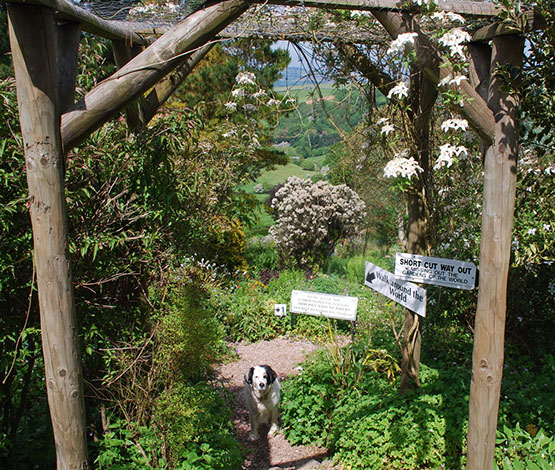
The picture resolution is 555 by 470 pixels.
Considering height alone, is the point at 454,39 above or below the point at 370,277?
above

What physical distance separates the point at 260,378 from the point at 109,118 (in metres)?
2.84

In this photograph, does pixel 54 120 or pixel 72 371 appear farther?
pixel 72 371

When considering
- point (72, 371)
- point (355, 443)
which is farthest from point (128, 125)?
point (355, 443)

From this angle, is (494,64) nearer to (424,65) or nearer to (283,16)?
(424,65)

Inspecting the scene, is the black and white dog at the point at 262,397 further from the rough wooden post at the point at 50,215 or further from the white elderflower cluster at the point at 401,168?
the white elderflower cluster at the point at 401,168

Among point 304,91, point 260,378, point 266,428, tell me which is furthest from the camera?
point 266,428

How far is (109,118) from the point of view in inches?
97.0

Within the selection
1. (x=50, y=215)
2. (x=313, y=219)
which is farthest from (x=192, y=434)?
(x=313, y=219)

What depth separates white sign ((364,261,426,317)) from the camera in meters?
3.81

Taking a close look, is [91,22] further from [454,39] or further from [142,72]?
[454,39]

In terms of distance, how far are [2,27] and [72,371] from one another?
1314 centimetres

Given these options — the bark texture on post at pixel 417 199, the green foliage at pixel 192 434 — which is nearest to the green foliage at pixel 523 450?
the bark texture on post at pixel 417 199

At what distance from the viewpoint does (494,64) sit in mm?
2719

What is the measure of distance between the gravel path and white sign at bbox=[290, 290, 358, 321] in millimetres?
→ 558
